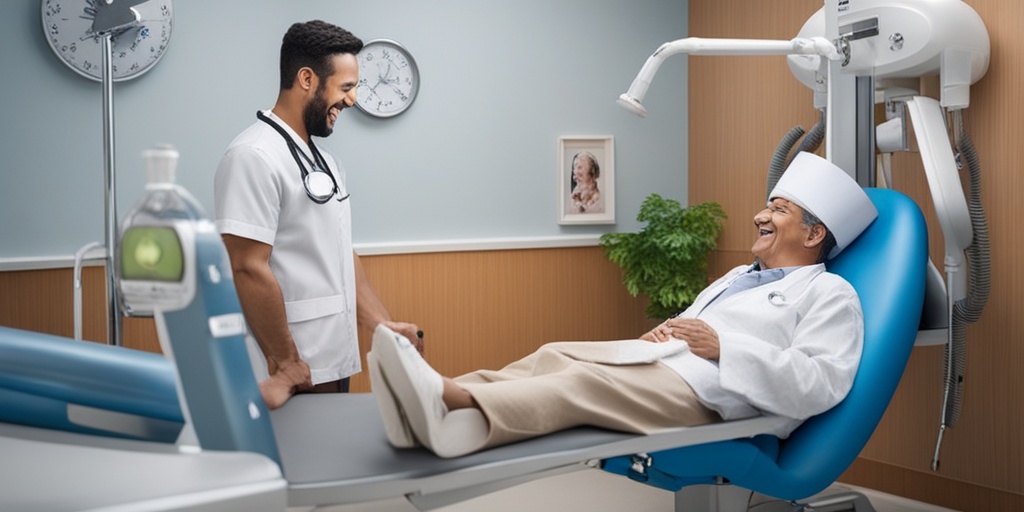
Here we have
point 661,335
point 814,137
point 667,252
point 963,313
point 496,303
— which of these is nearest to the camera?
point 661,335

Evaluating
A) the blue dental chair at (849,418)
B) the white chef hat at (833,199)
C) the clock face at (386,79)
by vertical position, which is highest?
the clock face at (386,79)

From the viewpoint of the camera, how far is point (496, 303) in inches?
163

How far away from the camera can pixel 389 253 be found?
12.6 ft

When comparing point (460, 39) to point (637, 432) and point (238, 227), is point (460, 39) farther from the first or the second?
point (637, 432)

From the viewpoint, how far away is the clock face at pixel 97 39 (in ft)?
10.4

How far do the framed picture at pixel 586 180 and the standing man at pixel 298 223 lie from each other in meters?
1.72

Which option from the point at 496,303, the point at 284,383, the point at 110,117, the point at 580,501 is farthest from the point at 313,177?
the point at 496,303

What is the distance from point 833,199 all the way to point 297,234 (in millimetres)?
1442

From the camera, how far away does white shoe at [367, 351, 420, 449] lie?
5.60ft

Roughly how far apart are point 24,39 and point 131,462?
2179mm

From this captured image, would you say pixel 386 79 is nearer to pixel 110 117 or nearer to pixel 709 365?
→ pixel 110 117

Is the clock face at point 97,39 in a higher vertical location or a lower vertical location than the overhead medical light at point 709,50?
higher

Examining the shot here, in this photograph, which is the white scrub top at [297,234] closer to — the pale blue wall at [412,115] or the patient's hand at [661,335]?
the patient's hand at [661,335]

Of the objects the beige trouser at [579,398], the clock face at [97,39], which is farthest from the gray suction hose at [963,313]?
the clock face at [97,39]
